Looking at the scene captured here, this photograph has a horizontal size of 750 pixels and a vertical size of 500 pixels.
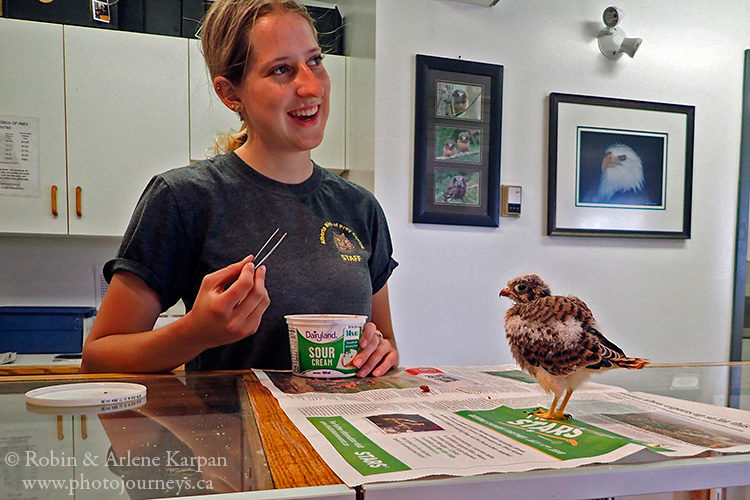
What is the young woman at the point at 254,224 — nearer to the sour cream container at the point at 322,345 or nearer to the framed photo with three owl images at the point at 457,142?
the sour cream container at the point at 322,345

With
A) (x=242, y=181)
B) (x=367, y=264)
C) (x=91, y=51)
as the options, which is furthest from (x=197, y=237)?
(x=91, y=51)

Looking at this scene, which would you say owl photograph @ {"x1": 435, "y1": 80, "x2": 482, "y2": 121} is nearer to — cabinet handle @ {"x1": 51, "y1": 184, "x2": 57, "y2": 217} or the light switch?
the light switch

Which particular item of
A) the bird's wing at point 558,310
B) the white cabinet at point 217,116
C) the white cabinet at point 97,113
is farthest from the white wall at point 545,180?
the bird's wing at point 558,310

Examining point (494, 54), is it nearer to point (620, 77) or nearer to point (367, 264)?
point (620, 77)

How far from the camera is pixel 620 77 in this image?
7.62 ft

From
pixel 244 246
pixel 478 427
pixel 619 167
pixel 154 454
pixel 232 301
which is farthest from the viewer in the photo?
pixel 619 167

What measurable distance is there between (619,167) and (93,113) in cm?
214

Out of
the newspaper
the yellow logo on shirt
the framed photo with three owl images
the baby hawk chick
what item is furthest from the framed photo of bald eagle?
the baby hawk chick

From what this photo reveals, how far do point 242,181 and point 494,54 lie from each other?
149 cm

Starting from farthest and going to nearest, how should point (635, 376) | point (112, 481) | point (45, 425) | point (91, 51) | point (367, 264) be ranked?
point (91, 51), point (367, 264), point (635, 376), point (45, 425), point (112, 481)

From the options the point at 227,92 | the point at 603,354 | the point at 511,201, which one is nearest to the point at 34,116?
the point at 227,92

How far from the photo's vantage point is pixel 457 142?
6.97 feet

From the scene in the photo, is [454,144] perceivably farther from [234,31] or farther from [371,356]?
[371,356]

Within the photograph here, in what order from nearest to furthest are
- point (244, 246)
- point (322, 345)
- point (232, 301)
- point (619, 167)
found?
point (232, 301), point (322, 345), point (244, 246), point (619, 167)
